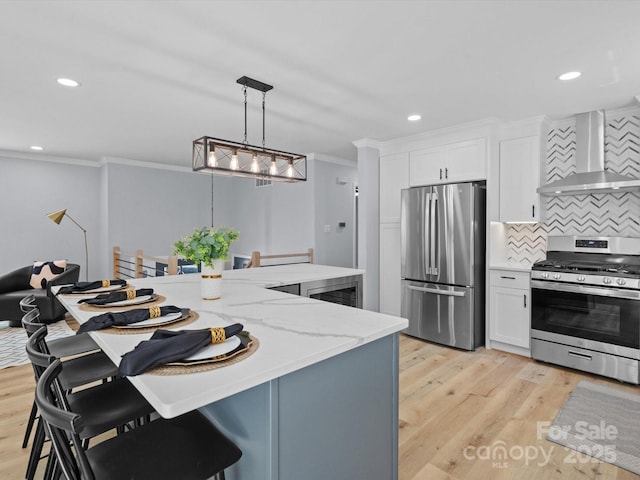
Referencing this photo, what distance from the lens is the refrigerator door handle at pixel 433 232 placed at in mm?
3922

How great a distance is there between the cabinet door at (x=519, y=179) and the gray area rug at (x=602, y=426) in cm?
165

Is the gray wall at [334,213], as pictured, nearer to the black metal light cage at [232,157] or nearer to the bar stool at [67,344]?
the black metal light cage at [232,157]

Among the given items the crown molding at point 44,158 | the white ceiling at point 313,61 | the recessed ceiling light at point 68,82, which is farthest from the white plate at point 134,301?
the crown molding at point 44,158

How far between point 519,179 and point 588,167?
22.6 inches

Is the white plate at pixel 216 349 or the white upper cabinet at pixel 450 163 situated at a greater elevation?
the white upper cabinet at pixel 450 163

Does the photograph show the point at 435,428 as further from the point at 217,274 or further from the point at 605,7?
→ the point at 605,7

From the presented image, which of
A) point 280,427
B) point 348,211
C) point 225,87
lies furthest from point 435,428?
point 348,211

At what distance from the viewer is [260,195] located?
6730 mm

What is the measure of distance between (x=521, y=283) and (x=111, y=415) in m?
3.53

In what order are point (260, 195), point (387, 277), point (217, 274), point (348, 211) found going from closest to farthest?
point (217, 274)
point (387, 277)
point (348, 211)
point (260, 195)

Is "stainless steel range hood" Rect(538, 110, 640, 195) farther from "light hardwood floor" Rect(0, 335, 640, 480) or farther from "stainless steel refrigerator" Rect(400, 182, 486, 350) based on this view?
"light hardwood floor" Rect(0, 335, 640, 480)

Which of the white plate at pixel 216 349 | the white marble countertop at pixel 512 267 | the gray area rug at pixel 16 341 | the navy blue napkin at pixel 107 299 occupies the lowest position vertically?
the gray area rug at pixel 16 341

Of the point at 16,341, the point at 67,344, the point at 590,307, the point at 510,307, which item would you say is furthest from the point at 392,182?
the point at 16,341

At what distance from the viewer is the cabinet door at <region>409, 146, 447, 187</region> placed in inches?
163
